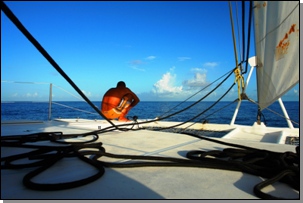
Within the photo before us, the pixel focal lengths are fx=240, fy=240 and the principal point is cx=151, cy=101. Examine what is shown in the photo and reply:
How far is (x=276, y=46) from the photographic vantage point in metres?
2.59

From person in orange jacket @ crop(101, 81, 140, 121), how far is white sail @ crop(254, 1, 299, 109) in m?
3.75

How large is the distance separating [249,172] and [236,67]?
2426 millimetres

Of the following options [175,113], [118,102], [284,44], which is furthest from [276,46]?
[118,102]

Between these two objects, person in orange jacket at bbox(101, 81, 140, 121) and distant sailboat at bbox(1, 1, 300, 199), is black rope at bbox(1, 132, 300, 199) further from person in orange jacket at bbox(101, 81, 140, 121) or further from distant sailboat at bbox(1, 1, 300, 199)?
person in orange jacket at bbox(101, 81, 140, 121)

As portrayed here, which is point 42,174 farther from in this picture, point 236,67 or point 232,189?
point 236,67

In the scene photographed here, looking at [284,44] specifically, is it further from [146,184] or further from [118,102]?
[118,102]

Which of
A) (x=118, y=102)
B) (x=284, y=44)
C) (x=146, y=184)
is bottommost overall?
(x=146, y=184)

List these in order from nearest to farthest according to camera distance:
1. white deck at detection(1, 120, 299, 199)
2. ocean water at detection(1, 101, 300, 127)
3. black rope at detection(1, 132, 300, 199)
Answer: white deck at detection(1, 120, 299, 199) < black rope at detection(1, 132, 300, 199) < ocean water at detection(1, 101, 300, 127)

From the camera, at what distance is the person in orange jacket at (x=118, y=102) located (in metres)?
6.18

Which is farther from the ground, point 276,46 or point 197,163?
point 276,46

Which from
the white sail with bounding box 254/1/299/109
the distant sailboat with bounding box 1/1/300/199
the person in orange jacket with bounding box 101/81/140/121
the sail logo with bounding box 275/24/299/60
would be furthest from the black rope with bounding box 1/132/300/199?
the person in orange jacket with bounding box 101/81/140/121

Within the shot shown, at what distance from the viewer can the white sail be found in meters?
2.32

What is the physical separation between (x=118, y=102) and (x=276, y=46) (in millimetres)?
4288

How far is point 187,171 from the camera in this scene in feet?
5.43
